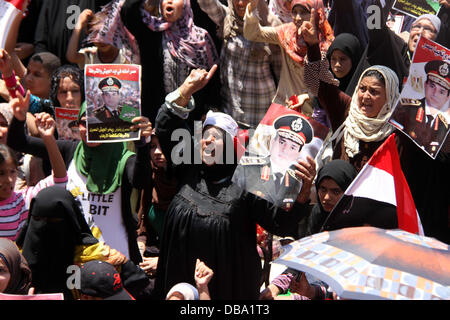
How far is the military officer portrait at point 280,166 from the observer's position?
417cm

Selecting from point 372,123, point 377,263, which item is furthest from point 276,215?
point 372,123

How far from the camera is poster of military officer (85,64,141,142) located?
4594 millimetres

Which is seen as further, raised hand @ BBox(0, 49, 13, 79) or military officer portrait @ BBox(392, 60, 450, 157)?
raised hand @ BBox(0, 49, 13, 79)

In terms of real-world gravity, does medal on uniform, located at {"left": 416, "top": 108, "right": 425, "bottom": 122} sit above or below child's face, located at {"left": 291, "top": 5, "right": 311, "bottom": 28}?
below

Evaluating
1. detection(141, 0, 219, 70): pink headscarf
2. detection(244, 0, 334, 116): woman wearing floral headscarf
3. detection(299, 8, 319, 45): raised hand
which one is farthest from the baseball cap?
detection(141, 0, 219, 70): pink headscarf

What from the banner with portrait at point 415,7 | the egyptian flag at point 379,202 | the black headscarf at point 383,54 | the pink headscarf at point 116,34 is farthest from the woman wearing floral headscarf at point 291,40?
the egyptian flag at point 379,202

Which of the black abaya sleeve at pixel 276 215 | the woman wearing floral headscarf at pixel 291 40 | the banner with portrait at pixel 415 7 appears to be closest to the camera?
the black abaya sleeve at pixel 276 215

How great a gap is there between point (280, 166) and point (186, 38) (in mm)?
1955

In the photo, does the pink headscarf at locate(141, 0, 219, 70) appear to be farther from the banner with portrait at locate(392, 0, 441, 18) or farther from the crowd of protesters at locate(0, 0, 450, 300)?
→ the banner with portrait at locate(392, 0, 441, 18)

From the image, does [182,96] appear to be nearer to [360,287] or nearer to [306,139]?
[306,139]

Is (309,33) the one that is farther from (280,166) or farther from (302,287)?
(302,287)

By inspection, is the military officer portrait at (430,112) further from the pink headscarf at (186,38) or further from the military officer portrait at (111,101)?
the pink headscarf at (186,38)

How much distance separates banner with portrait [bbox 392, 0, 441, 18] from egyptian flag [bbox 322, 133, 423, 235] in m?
1.49

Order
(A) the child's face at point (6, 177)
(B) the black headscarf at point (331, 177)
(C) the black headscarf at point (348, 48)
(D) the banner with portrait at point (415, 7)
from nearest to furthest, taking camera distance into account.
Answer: (B) the black headscarf at point (331, 177) → (A) the child's face at point (6, 177) → (D) the banner with portrait at point (415, 7) → (C) the black headscarf at point (348, 48)
